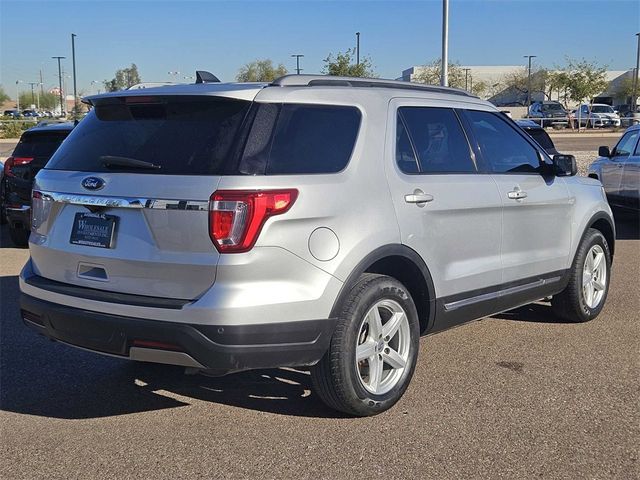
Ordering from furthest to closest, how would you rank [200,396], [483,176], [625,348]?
1. [625,348]
2. [483,176]
3. [200,396]

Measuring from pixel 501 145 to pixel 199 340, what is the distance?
3.01m

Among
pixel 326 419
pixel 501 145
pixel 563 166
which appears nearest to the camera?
pixel 326 419

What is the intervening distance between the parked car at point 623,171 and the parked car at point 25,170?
816 centimetres

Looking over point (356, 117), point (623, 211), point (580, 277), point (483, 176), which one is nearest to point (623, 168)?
point (623, 211)

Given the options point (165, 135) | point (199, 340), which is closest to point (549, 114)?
point (165, 135)

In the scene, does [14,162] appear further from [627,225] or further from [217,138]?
[627,225]

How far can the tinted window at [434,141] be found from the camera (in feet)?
15.3

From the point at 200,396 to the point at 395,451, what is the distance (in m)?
1.47

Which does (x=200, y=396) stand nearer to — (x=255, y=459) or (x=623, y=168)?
(x=255, y=459)

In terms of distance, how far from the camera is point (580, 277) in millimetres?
6219

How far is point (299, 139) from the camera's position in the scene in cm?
400

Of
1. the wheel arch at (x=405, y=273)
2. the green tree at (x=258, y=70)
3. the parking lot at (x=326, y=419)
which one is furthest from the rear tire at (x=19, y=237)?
the green tree at (x=258, y=70)

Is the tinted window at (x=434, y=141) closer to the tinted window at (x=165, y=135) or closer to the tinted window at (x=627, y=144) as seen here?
the tinted window at (x=165, y=135)

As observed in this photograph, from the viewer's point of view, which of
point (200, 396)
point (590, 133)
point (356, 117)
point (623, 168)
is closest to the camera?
point (356, 117)
